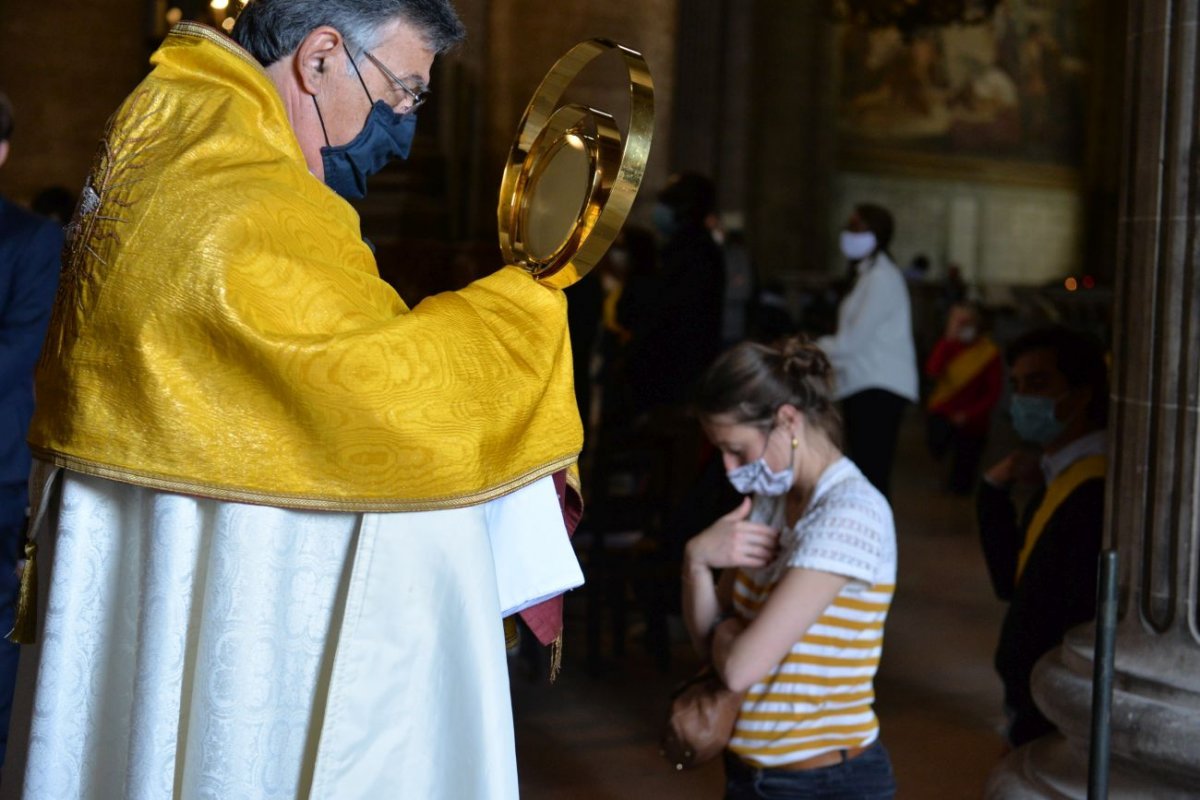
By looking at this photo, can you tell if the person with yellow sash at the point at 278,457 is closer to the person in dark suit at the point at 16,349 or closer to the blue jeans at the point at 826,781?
the blue jeans at the point at 826,781

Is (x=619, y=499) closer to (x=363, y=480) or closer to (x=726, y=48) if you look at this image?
(x=363, y=480)

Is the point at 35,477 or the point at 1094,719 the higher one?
the point at 35,477

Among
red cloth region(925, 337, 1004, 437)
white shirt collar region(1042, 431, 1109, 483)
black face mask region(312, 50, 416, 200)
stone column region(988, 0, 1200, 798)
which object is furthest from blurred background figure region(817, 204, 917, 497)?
black face mask region(312, 50, 416, 200)

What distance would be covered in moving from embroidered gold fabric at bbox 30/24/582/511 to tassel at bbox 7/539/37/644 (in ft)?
0.94

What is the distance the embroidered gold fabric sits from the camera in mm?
1531

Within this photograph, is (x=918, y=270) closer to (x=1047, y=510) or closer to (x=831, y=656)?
(x=1047, y=510)

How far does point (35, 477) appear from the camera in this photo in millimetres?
1805

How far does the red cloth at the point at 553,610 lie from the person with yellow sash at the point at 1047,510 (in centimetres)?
159

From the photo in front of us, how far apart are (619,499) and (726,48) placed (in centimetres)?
1136

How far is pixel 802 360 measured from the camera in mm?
2547

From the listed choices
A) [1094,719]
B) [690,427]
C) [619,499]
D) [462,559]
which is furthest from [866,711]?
[690,427]

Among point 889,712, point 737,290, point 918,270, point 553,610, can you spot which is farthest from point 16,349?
point 918,270

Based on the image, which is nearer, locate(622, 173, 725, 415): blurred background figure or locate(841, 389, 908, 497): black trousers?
locate(622, 173, 725, 415): blurred background figure

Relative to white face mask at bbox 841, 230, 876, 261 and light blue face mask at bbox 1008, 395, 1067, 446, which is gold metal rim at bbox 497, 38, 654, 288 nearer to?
light blue face mask at bbox 1008, 395, 1067, 446
